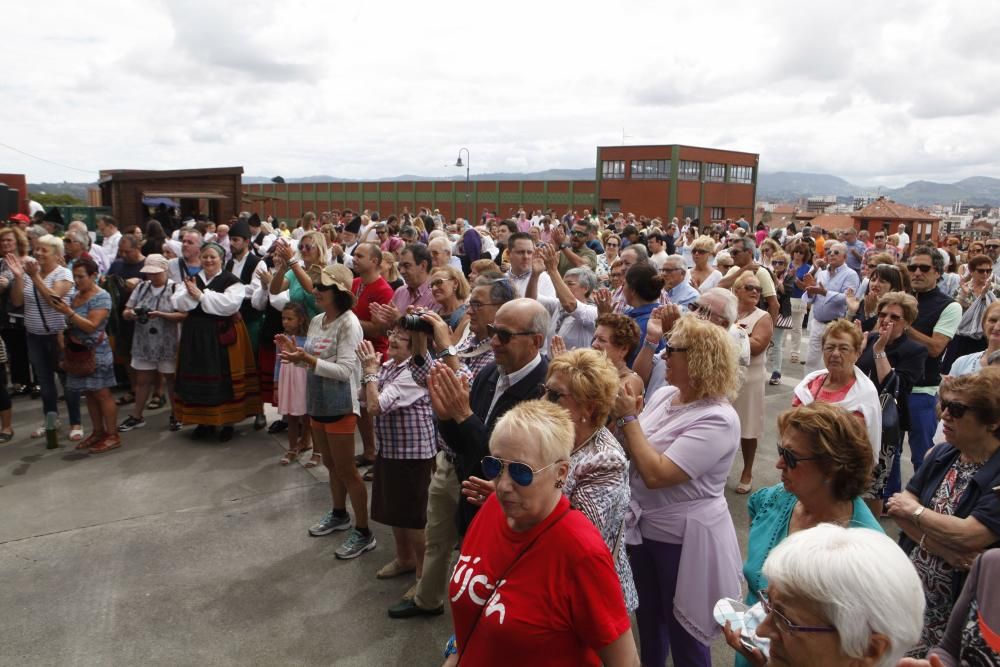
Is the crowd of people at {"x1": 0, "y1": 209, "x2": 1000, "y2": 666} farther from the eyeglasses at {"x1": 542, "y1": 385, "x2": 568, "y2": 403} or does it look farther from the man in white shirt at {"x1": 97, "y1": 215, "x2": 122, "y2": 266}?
the man in white shirt at {"x1": 97, "y1": 215, "x2": 122, "y2": 266}

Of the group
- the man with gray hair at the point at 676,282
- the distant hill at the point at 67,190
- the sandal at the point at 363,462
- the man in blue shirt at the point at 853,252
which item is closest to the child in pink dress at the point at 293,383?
the sandal at the point at 363,462

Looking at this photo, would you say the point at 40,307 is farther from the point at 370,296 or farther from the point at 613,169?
the point at 613,169

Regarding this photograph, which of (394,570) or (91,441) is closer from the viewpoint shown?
(394,570)

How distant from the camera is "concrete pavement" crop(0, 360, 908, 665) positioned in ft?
12.1

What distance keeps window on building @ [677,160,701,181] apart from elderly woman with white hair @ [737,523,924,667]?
51.0 m

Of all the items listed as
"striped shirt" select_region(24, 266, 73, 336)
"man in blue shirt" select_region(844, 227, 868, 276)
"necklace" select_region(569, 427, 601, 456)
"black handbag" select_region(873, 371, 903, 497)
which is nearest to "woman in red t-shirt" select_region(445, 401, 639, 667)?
"necklace" select_region(569, 427, 601, 456)

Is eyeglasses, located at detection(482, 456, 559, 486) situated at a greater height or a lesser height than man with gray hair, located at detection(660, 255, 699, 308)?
lesser

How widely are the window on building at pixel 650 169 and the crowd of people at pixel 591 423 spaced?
4399 centimetres

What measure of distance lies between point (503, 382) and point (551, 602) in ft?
4.26

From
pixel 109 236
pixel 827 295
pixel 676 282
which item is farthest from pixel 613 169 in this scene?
pixel 676 282

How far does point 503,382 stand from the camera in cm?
317

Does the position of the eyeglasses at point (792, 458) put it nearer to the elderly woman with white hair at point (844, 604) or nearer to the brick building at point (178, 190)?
the elderly woman with white hair at point (844, 604)

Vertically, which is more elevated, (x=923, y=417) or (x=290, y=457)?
(x=923, y=417)

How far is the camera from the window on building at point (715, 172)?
53.1m
